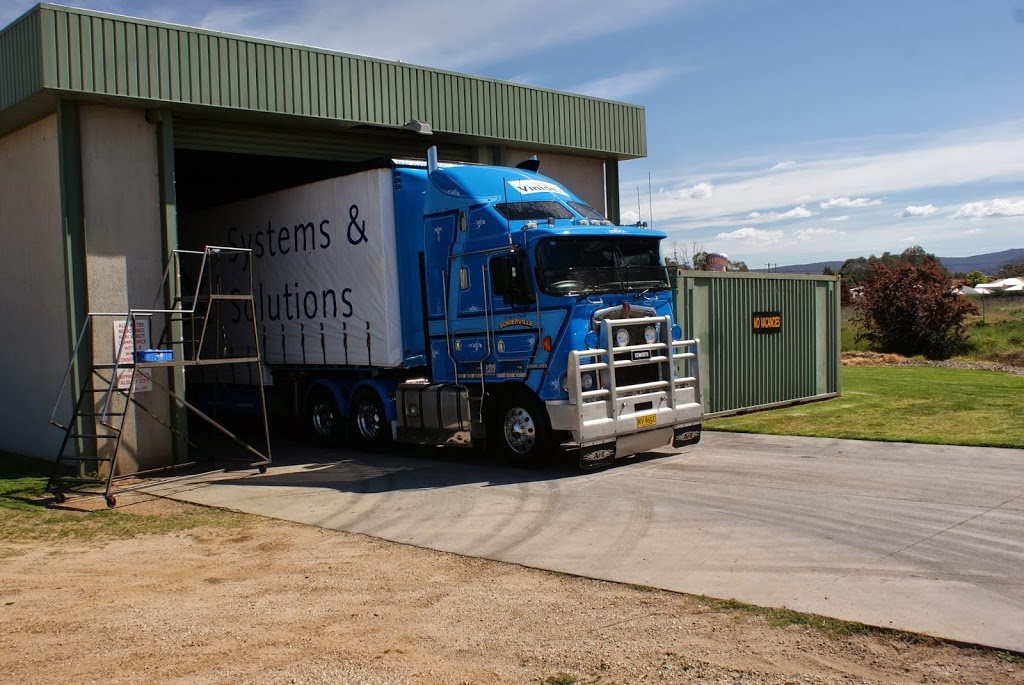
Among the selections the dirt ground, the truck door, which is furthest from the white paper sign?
the dirt ground

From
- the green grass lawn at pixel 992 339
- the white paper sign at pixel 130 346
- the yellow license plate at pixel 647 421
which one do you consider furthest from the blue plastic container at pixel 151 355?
the green grass lawn at pixel 992 339

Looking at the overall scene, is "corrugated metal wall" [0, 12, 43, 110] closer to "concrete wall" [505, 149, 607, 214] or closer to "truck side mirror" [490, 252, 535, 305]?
"truck side mirror" [490, 252, 535, 305]

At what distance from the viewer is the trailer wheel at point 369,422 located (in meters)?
14.7

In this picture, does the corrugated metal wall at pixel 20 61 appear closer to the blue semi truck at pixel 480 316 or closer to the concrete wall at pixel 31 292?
the concrete wall at pixel 31 292

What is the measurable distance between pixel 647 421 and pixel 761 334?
6.91 meters

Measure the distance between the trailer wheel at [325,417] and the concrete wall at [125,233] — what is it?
2900 millimetres

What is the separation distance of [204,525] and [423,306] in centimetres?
503

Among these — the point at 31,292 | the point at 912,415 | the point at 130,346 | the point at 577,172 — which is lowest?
the point at 912,415

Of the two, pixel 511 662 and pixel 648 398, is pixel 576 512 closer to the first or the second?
pixel 648 398

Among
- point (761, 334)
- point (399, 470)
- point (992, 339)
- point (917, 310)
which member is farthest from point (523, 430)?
point (992, 339)

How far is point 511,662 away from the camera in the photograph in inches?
216

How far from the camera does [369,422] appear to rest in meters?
15.1

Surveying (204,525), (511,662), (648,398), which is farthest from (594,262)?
(511,662)

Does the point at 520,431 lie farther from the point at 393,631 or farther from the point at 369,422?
the point at 393,631
